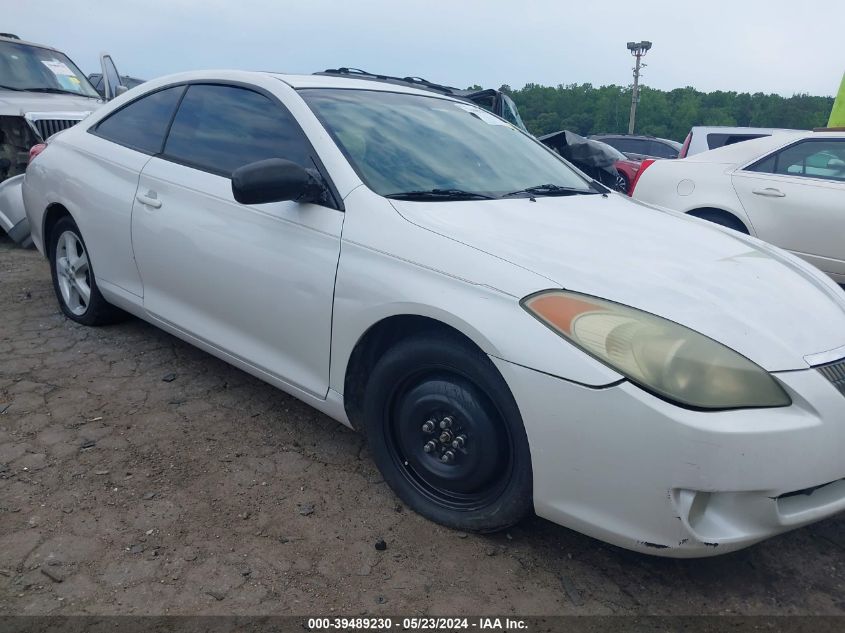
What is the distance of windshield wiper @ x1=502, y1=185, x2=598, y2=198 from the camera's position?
115 inches

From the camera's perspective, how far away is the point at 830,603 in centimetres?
208

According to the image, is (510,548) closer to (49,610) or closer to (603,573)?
(603,573)

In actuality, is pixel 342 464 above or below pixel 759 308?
below

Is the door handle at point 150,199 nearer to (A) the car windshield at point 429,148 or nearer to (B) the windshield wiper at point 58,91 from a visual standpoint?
(A) the car windshield at point 429,148

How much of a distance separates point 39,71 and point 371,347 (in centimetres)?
690

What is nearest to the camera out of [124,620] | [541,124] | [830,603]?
[124,620]

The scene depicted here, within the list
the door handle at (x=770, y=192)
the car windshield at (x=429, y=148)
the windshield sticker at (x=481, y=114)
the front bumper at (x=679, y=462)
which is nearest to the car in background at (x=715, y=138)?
the door handle at (x=770, y=192)

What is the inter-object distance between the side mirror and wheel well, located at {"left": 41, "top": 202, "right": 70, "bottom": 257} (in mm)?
2018

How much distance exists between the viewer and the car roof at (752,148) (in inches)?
228

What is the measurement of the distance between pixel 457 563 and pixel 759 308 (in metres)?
1.24

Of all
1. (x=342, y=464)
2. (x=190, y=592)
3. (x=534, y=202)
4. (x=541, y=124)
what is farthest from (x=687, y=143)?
(x=541, y=124)

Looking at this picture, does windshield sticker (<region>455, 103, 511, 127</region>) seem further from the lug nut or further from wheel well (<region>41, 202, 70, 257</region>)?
wheel well (<region>41, 202, 70, 257</region>)

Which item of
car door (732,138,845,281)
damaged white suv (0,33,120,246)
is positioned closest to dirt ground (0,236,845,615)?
damaged white suv (0,33,120,246)

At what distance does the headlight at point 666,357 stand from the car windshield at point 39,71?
7.18 metres
